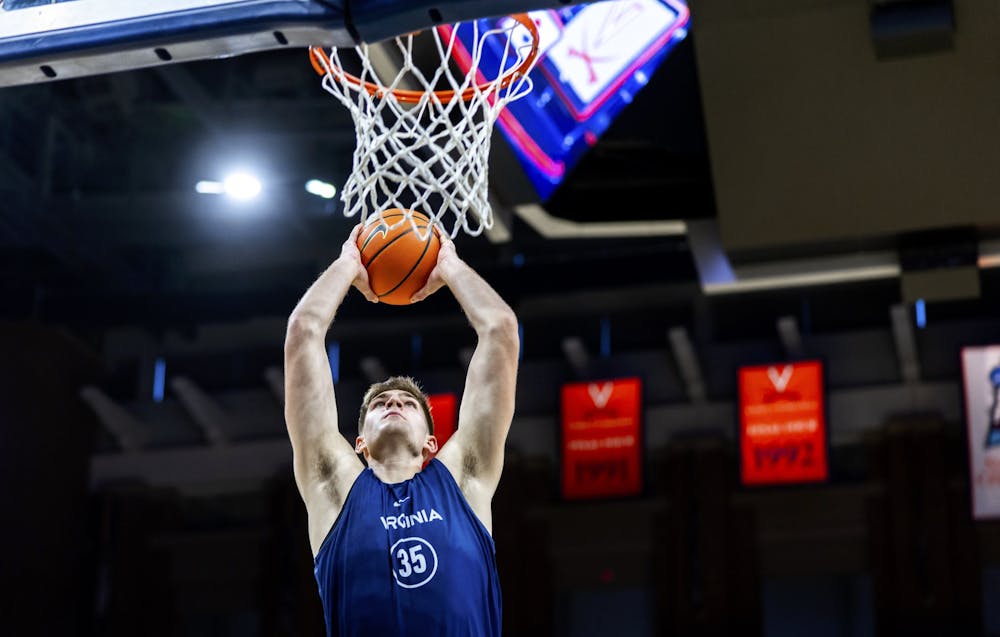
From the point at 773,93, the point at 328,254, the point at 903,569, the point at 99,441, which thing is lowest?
the point at 903,569

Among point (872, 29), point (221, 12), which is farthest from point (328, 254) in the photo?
point (221, 12)

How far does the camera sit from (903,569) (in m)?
10.8

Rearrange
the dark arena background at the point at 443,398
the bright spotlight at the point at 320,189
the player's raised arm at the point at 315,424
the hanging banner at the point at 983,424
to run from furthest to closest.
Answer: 1. the bright spotlight at the point at 320,189
2. the dark arena background at the point at 443,398
3. the hanging banner at the point at 983,424
4. the player's raised arm at the point at 315,424

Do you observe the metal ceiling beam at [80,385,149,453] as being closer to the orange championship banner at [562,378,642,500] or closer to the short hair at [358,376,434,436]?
the orange championship banner at [562,378,642,500]

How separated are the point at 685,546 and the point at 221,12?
855 cm

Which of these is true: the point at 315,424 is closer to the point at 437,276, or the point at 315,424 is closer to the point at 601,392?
the point at 437,276

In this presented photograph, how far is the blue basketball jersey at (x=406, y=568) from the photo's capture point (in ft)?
10.3

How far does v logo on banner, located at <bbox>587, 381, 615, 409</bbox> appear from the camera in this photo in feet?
38.4

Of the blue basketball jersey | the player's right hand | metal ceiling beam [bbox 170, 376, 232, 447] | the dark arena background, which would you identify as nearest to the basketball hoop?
the player's right hand

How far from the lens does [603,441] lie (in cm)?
1159

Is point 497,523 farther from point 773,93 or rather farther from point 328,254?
point 773,93

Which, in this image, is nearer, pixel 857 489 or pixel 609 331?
pixel 857 489

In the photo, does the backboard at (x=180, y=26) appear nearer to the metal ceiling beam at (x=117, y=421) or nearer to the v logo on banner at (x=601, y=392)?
the v logo on banner at (x=601, y=392)

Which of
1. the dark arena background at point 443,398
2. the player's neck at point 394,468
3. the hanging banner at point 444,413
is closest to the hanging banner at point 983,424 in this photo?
the dark arena background at point 443,398
